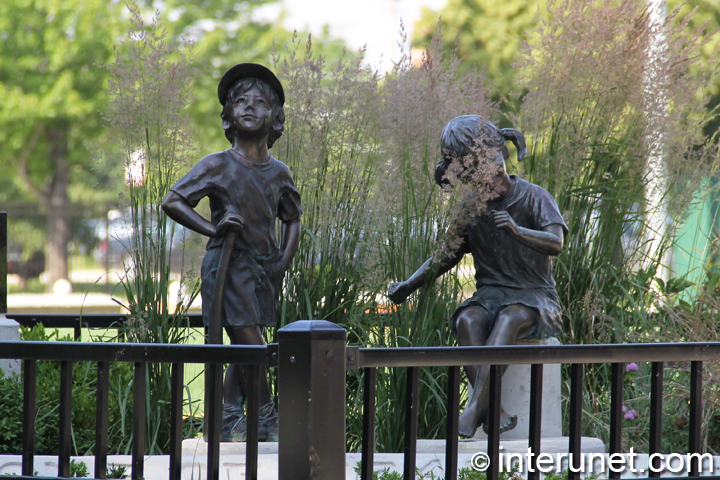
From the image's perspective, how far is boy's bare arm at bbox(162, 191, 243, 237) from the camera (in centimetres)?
311

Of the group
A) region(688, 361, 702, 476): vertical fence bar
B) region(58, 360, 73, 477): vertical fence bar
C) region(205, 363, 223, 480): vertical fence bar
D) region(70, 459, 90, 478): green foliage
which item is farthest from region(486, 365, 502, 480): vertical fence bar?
region(70, 459, 90, 478): green foliage

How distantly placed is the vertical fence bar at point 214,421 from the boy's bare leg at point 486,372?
4.82ft

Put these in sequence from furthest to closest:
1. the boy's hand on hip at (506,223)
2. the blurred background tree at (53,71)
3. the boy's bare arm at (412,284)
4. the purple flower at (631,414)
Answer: the blurred background tree at (53,71) → the purple flower at (631,414) → the boy's bare arm at (412,284) → the boy's hand on hip at (506,223)

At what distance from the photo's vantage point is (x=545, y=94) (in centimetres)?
436

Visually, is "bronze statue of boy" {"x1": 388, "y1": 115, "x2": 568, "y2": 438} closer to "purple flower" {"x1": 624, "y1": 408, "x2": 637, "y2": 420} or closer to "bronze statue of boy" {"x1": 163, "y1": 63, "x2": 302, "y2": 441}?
"bronze statue of boy" {"x1": 163, "y1": 63, "x2": 302, "y2": 441}

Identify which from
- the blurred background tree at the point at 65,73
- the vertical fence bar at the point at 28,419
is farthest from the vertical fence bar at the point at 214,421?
the blurred background tree at the point at 65,73

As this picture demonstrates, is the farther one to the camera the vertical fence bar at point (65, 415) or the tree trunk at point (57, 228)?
the tree trunk at point (57, 228)

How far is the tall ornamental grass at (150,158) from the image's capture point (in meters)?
3.54

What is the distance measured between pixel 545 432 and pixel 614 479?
1254 mm

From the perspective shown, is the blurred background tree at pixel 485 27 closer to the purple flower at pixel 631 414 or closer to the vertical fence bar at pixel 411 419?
the purple flower at pixel 631 414

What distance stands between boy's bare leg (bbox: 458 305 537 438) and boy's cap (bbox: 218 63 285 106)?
1403 millimetres

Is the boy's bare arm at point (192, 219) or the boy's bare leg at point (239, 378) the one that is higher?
the boy's bare arm at point (192, 219)

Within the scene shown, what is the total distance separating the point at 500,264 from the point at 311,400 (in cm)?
174

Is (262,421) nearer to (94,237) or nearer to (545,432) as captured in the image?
(545,432)
